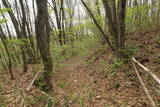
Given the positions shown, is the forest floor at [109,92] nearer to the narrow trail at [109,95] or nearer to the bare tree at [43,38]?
the narrow trail at [109,95]

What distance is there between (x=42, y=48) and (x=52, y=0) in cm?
997

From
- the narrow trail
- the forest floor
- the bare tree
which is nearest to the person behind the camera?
the forest floor

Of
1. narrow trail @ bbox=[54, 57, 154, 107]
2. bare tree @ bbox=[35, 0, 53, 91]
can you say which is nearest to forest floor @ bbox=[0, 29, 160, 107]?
narrow trail @ bbox=[54, 57, 154, 107]

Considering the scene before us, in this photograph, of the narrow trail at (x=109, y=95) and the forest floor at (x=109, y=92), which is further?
the narrow trail at (x=109, y=95)

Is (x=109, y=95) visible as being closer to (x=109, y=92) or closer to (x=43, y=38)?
(x=109, y=92)

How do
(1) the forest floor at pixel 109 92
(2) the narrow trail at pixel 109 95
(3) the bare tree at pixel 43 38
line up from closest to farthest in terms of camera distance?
(1) the forest floor at pixel 109 92 → (2) the narrow trail at pixel 109 95 → (3) the bare tree at pixel 43 38

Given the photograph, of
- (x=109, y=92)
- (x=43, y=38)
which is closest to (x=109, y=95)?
(x=109, y=92)


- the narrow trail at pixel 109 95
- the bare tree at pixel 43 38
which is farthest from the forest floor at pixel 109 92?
the bare tree at pixel 43 38

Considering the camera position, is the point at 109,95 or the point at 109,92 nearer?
the point at 109,95

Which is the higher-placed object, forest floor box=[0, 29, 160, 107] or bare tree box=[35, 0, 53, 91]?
bare tree box=[35, 0, 53, 91]

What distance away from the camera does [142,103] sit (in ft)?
8.90

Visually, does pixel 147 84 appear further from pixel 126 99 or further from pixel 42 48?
pixel 42 48

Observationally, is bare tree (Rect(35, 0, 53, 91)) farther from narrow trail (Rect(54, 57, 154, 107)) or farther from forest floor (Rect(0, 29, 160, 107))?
narrow trail (Rect(54, 57, 154, 107))

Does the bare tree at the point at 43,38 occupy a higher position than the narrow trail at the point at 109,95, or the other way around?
the bare tree at the point at 43,38
